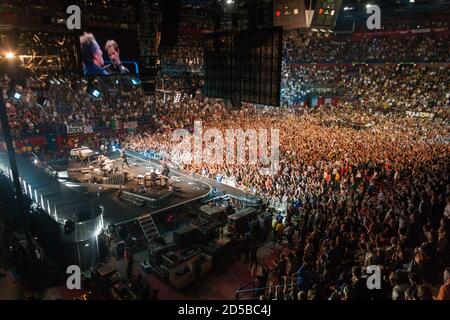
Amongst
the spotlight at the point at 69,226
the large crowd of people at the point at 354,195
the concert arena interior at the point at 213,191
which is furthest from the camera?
the spotlight at the point at 69,226

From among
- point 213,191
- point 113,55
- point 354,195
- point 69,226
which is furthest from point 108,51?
point 354,195

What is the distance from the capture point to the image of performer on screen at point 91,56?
32.8 ft

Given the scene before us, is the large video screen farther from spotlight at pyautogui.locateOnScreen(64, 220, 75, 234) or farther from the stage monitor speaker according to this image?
the stage monitor speaker

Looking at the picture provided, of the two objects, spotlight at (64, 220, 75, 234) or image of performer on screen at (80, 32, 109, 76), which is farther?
image of performer on screen at (80, 32, 109, 76)

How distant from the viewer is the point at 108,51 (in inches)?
413

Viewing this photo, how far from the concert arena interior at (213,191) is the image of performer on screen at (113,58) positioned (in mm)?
41

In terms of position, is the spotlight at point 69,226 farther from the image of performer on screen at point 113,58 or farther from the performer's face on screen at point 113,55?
the performer's face on screen at point 113,55

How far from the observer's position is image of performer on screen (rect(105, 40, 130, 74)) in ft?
34.3

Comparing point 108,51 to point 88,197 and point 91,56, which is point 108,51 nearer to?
point 91,56

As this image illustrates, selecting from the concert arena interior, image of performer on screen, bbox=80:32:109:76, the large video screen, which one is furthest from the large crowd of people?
image of performer on screen, bbox=80:32:109:76

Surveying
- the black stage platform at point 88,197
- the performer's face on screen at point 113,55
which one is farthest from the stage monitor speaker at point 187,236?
the performer's face on screen at point 113,55

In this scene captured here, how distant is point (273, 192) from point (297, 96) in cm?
2784

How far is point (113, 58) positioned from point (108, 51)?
248mm
